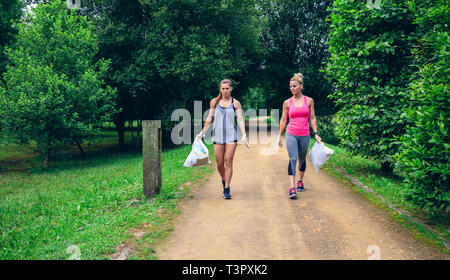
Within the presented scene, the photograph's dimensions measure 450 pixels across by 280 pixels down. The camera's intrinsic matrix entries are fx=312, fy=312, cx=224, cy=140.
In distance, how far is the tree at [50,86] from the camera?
46.2ft

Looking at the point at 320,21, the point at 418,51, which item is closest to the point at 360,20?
the point at 418,51

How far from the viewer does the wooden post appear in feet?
20.1

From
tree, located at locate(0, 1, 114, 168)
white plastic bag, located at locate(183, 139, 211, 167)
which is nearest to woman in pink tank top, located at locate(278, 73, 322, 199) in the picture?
white plastic bag, located at locate(183, 139, 211, 167)

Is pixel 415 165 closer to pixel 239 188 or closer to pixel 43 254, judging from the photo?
pixel 239 188

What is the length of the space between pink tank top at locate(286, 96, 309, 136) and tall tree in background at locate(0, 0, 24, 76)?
1799cm

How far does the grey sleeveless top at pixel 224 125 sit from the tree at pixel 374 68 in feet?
12.3

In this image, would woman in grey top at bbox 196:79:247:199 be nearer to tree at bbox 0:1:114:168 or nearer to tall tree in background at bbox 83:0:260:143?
tree at bbox 0:1:114:168

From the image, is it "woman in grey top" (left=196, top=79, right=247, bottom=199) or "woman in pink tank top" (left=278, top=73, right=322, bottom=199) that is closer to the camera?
"woman in grey top" (left=196, top=79, right=247, bottom=199)

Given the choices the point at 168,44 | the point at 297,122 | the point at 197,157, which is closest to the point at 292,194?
the point at 297,122

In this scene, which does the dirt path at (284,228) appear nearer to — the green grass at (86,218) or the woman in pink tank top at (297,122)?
the green grass at (86,218)

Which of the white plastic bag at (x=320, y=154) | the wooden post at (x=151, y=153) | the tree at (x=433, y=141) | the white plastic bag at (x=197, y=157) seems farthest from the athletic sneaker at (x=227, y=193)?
the tree at (x=433, y=141)

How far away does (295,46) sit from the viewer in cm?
2622

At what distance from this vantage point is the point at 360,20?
792 cm

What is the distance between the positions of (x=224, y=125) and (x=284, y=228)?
91.4 inches
